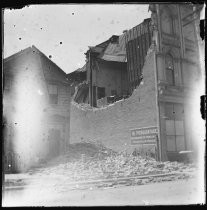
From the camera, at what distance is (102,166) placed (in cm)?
613

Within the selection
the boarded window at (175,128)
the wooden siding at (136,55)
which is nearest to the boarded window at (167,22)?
the wooden siding at (136,55)

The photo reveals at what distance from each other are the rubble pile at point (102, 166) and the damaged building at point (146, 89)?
0.96 ft

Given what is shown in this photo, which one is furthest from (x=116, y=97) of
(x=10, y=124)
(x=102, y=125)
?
(x=10, y=124)

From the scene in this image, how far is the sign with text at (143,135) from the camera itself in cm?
742

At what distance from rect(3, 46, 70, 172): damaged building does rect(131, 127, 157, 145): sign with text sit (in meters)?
2.18

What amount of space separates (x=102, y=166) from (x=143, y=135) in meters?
1.89

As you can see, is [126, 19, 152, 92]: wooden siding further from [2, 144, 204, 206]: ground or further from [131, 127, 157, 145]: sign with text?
[2, 144, 204, 206]: ground

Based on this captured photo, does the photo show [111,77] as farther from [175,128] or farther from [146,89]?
[175,128]

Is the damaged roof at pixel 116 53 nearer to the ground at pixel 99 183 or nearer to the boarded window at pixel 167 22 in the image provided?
the boarded window at pixel 167 22

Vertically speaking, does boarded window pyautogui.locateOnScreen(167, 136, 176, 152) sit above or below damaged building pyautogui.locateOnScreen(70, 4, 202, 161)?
below

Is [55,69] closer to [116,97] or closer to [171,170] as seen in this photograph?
[116,97]

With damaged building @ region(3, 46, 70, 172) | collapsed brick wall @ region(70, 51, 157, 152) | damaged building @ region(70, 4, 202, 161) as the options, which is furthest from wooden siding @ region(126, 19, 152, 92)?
damaged building @ region(3, 46, 70, 172)

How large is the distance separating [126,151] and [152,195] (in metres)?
2.51

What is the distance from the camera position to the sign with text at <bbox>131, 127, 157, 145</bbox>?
742cm
